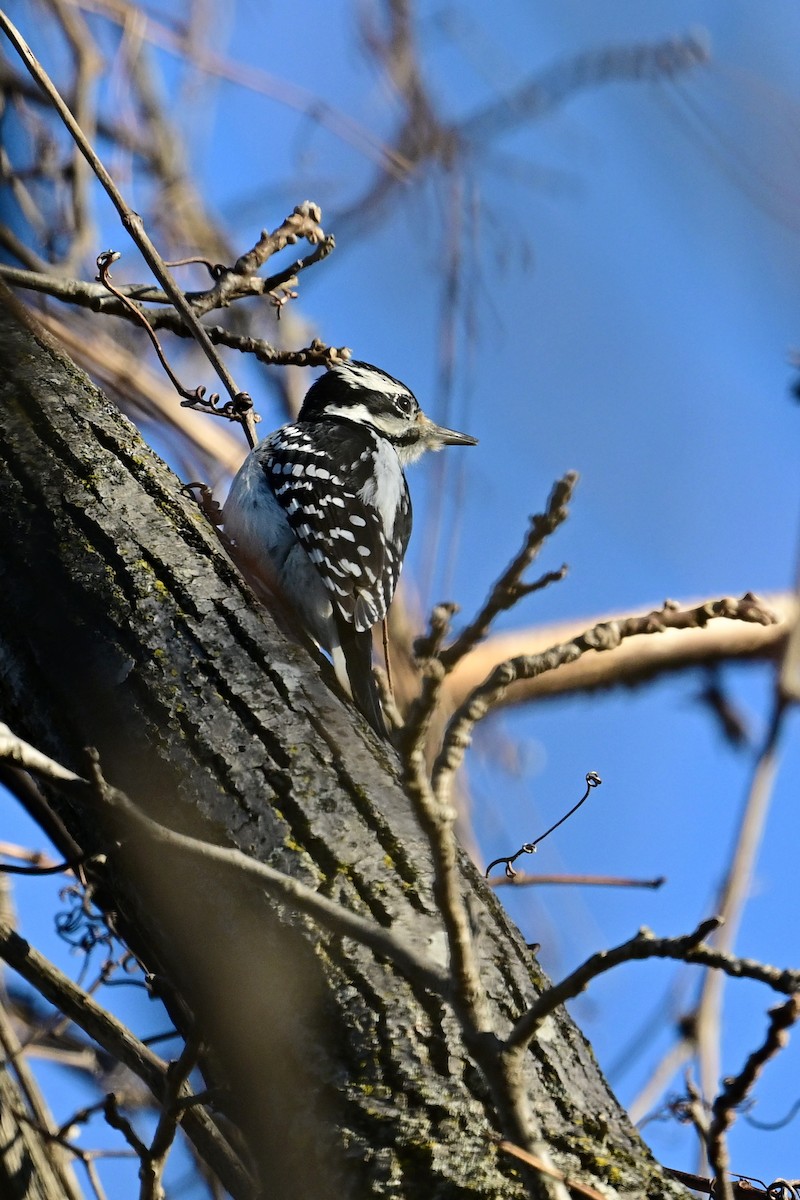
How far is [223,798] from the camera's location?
66.2 inches

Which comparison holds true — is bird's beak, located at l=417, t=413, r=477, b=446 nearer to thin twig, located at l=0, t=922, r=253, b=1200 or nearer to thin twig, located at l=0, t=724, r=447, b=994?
thin twig, located at l=0, t=922, r=253, b=1200

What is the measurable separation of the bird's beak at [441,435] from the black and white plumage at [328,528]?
505 mm

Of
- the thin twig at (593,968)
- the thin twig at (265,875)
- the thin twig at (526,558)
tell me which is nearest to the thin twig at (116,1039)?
the thin twig at (265,875)

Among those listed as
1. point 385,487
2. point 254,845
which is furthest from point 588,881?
point 385,487

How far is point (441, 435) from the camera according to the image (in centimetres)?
464

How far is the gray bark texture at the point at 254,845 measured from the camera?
1466mm

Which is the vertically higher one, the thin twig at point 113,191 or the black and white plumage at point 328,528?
the black and white plumage at point 328,528

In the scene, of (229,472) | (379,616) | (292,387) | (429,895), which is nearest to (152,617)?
(429,895)

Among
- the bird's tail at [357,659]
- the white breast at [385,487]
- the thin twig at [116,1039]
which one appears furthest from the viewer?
the white breast at [385,487]

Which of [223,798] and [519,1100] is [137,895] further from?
[519,1100]

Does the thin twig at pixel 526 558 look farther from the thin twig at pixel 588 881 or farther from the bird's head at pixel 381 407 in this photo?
the bird's head at pixel 381 407

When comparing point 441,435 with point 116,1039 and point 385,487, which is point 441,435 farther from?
point 116,1039

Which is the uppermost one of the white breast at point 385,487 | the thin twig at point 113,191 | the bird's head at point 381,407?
the bird's head at point 381,407

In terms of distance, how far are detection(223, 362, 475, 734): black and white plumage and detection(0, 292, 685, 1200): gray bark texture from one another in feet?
3.41
